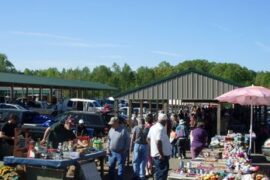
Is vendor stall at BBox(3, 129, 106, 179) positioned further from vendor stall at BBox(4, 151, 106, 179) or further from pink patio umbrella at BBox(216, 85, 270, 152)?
pink patio umbrella at BBox(216, 85, 270, 152)

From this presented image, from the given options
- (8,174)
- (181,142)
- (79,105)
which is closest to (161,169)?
(8,174)

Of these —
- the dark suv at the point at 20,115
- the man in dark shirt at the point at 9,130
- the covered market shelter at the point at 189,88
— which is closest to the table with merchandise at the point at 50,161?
the man in dark shirt at the point at 9,130

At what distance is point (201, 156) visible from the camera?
12531 millimetres

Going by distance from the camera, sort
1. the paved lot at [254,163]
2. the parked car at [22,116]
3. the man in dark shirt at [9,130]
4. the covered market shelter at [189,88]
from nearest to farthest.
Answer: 1. the man in dark shirt at [9,130]
2. the paved lot at [254,163]
3. the covered market shelter at [189,88]
4. the parked car at [22,116]

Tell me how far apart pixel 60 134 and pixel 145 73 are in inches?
3912

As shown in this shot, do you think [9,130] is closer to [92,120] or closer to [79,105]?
[92,120]

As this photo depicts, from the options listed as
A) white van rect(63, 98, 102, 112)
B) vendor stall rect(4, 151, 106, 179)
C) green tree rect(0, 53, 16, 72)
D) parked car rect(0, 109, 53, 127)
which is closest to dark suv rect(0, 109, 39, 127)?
parked car rect(0, 109, 53, 127)

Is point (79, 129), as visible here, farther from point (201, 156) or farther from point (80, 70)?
point (80, 70)

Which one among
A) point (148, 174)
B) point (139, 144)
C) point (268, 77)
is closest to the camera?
point (139, 144)

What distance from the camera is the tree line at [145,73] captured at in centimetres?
10619

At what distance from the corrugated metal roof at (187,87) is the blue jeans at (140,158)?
360 inches

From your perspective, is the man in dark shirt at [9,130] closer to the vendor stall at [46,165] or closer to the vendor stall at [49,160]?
the vendor stall at [49,160]

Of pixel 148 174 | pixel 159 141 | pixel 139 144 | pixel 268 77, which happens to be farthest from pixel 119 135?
pixel 268 77

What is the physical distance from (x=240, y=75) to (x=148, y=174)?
4508 inches
